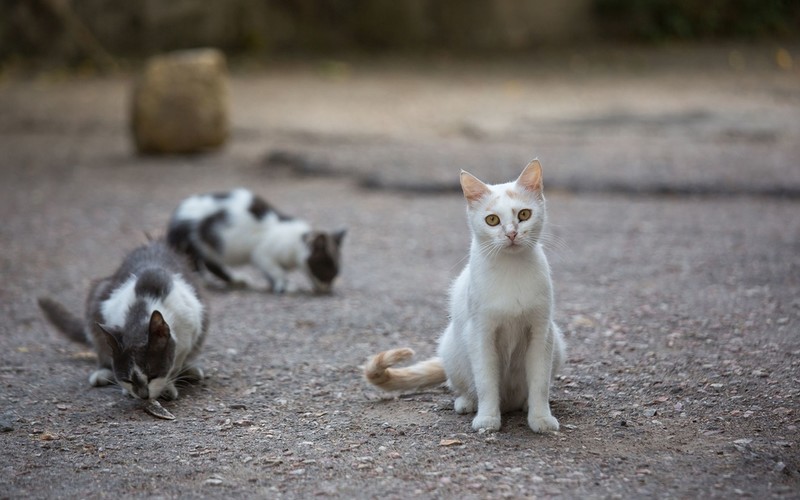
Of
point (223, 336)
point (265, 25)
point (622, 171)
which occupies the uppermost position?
point (265, 25)

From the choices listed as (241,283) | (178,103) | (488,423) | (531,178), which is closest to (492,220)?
(531,178)

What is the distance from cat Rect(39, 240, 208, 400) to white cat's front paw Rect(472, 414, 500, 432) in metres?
1.47

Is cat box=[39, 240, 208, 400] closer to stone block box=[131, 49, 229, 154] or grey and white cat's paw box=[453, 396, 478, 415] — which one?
grey and white cat's paw box=[453, 396, 478, 415]

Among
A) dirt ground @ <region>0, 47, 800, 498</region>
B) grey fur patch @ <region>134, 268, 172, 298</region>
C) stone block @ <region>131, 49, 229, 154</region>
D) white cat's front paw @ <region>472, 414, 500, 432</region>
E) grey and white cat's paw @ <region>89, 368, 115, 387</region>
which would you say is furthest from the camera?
stone block @ <region>131, 49, 229, 154</region>

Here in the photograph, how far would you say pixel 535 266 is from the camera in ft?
12.8

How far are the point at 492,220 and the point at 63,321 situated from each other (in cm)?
263

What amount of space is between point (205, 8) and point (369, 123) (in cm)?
587

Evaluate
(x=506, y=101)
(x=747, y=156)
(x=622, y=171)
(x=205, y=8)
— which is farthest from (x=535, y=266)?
(x=205, y=8)

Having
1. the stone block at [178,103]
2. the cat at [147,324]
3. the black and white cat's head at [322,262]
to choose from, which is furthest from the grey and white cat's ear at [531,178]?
the stone block at [178,103]

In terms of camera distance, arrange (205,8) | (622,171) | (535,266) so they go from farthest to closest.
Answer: (205,8), (622,171), (535,266)

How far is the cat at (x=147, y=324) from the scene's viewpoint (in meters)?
4.35

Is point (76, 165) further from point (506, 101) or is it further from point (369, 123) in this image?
point (506, 101)

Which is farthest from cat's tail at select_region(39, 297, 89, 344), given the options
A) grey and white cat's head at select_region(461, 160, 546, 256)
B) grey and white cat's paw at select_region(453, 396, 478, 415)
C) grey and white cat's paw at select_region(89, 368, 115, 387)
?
grey and white cat's head at select_region(461, 160, 546, 256)

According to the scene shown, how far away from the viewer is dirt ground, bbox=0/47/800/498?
3711 mm
